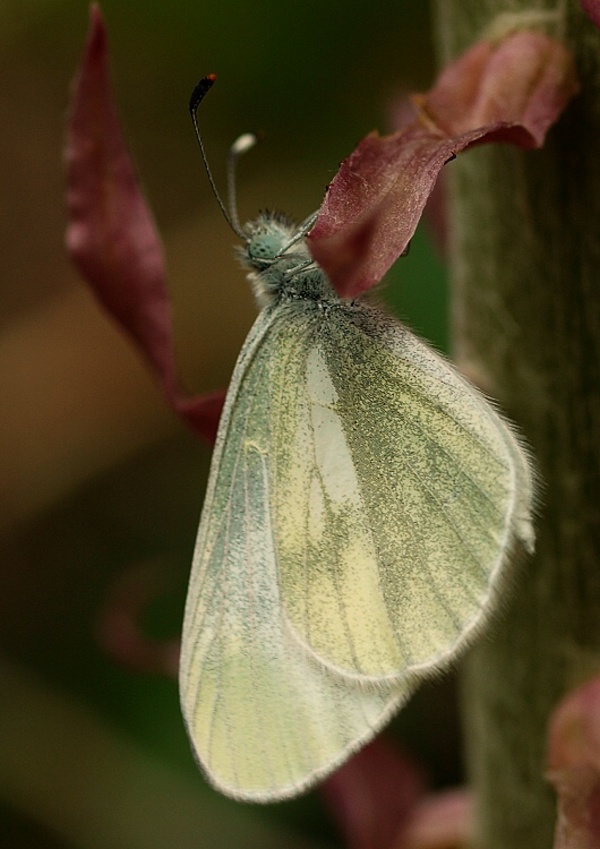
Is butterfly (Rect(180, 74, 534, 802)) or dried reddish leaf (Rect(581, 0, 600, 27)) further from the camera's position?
butterfly (Rect(180, 74, 534, 802))

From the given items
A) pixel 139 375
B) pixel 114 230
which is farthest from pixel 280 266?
pixel 139 375

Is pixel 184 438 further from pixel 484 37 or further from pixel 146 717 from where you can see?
pixel 484 37

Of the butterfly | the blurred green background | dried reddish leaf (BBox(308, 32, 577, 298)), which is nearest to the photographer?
dried reddish leaf (BBox(308, 32, 577, 298))

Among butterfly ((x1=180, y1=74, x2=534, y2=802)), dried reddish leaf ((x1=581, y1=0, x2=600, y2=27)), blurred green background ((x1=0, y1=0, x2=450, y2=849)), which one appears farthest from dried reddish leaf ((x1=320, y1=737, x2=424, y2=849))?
dried reddish leaf ((x1=581, y1=0, x2=600, y2=27))

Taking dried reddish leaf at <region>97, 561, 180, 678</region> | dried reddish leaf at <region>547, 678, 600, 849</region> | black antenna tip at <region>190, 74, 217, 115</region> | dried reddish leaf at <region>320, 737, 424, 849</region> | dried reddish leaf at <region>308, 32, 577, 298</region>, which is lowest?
dried reddish leaf at <region>320, 737, 424, 849</region>

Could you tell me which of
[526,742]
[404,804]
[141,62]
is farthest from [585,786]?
[141,62]

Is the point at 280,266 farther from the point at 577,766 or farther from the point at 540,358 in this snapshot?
the point at 577,766

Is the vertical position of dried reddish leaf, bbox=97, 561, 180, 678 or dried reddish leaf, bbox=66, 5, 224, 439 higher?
dried reddish leaf, bbox=66, 5, 224, 439

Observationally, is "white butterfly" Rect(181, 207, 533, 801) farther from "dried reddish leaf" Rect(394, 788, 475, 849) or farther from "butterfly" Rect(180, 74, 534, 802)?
"dried reddish leaf" Rect(394, 788, 475, 849)
